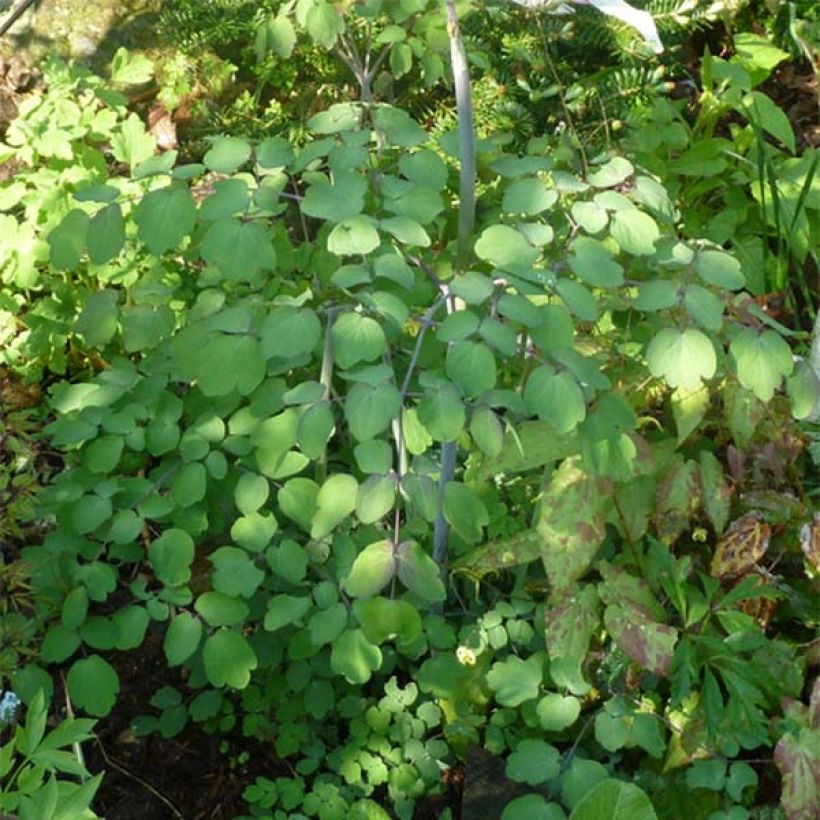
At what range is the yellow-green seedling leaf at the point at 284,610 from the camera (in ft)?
6.39

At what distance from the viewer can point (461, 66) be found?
1842 millimetres

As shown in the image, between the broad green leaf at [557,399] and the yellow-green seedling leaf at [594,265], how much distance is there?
0.48ft

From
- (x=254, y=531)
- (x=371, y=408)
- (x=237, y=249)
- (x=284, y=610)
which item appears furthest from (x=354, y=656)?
(x=237, y=249)

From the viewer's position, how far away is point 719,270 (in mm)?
1845

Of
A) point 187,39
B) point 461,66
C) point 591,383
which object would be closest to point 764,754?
point 591,383

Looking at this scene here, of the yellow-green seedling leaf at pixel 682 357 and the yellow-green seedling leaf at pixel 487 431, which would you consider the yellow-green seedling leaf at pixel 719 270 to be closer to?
the yellow-green seedling leaf at pixel 682 357

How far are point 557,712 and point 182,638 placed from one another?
0.59 meters

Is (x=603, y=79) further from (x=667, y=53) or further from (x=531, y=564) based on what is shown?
(x=531, y=564)

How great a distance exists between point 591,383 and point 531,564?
2.46 feet

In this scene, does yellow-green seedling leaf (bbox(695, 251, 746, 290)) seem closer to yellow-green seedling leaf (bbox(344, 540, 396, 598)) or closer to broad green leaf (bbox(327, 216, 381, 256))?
broad green leaf (bbox(327, 216, 381, 256))

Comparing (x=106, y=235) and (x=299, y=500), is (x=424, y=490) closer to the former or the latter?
(x=299, y=500)

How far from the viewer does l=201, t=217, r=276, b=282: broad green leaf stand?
178 centimetres

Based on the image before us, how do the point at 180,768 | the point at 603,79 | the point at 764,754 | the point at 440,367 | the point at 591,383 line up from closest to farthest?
the point at 591,383 → the point at 440,367 → the point at 764,754 → the point at 180,768 → the point at 603,79

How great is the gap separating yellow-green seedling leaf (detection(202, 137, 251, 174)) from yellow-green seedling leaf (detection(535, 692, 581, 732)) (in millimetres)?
956
